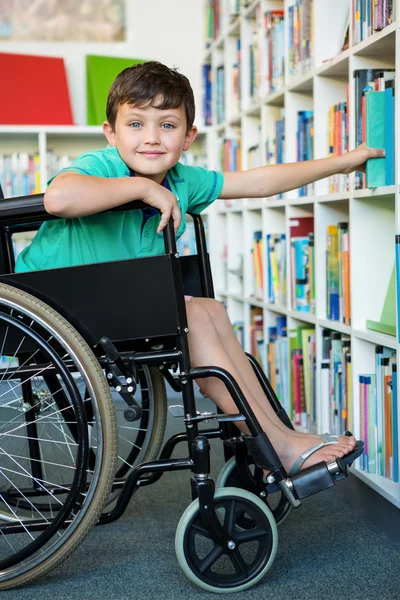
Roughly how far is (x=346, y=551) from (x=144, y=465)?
52cm

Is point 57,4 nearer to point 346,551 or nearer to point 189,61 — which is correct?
point 189,61

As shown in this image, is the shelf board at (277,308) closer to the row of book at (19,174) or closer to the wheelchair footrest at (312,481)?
the wheelchair footrest at (312,481)

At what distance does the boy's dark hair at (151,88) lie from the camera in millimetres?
1539

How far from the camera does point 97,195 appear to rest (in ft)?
4.54

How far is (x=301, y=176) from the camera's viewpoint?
1.80 m

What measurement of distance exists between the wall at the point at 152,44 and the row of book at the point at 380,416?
2.52 m

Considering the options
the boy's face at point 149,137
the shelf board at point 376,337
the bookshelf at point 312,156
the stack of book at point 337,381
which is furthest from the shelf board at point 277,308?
the boy's face at point 149,137

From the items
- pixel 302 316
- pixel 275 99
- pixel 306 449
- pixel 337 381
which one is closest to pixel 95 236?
pixel 306 449

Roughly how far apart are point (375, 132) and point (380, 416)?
666mm

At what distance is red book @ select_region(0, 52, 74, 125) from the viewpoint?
3.87m

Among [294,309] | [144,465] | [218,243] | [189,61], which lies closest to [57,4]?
[189,61]

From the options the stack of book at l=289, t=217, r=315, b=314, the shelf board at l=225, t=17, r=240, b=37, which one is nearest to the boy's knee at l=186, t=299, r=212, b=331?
the stack of book at l=289, t=217, r=315, b=314

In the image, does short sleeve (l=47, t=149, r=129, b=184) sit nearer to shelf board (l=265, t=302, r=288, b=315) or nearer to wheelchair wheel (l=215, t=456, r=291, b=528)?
wheelchair wheel (l=215, t=456, r=291, b=528)

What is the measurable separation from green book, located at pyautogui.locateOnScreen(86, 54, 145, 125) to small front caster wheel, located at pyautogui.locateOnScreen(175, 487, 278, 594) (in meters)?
2.83
